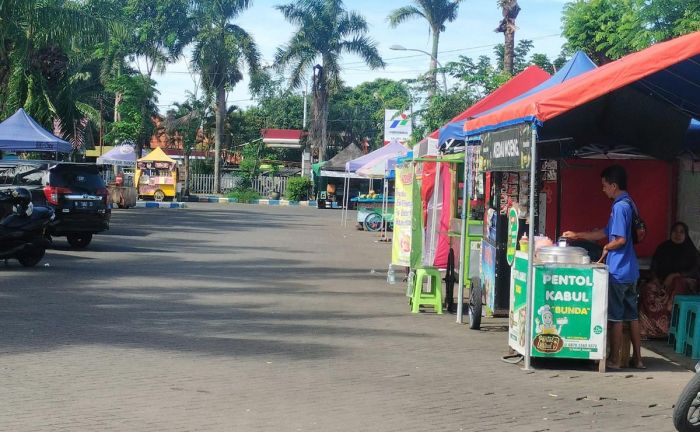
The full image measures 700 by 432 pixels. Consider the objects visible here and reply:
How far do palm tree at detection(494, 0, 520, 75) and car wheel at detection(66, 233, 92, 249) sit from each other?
1844cm

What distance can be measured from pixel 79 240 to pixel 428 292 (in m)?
11.6

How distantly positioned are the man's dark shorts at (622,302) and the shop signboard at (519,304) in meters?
0.81

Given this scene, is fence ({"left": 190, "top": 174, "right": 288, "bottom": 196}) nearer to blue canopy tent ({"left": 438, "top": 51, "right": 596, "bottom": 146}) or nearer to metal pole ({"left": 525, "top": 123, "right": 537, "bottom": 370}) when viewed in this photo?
blue canopy tent ({"left": 438, "top": 51, "right": 596, "bottom": 146})

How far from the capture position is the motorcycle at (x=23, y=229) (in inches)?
663

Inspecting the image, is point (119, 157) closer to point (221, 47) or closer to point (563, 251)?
point (221, 47)

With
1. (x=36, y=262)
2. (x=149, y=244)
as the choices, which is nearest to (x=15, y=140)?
(x=149, y=244)

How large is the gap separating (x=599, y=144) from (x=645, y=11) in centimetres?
1448

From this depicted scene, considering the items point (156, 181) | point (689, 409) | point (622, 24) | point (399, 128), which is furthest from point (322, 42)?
point (689, 409)

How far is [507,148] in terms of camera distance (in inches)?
395

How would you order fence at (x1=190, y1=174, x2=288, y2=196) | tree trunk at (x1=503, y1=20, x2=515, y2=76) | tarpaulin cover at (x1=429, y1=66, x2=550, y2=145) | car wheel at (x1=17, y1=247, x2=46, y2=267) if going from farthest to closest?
1. fence at (x1=190, y1=174, x2=288, y2=196)
2. tree trunk at (x1=503, y1=20, x2=515, y2=76)
3. car wheel at (x1=17, y1=247, x2=46, y2=267)
4. tarpaulin cover at (x1=429, y1=66, x2=550, y2=145)

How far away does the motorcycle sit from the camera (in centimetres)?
1684

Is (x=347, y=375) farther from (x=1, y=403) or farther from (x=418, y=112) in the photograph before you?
(x=418, y=112)

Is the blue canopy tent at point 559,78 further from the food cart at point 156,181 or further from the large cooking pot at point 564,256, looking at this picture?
the food cart at point 156,181

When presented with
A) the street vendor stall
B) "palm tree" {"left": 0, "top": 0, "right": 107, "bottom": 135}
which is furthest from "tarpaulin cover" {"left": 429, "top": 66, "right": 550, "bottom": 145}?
"palm tree" {"left": 0, "top": 0, "right": 107, "bottom": 135}
